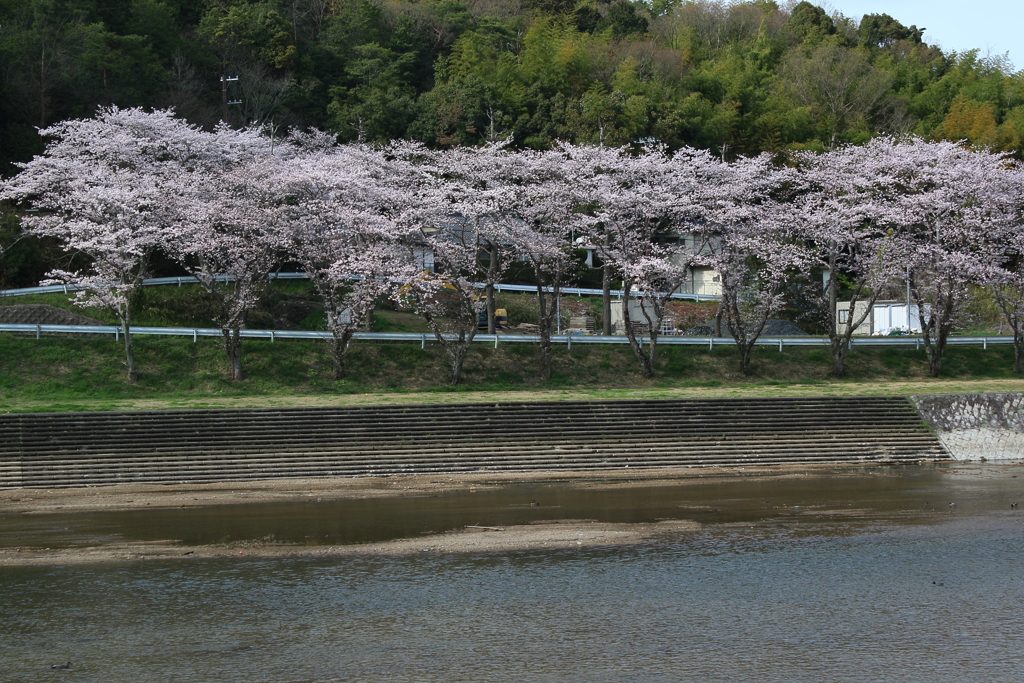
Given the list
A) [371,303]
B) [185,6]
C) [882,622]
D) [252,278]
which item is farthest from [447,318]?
Answer: [185,6]

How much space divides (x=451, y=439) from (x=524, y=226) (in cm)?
1109

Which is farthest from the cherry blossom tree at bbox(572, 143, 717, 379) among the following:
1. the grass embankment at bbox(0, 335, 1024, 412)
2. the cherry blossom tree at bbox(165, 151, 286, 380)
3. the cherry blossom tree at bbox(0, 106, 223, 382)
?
the cherry blossom tree at bbox(0, 106, 223, 382)

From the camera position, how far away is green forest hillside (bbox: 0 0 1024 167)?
4728 cm

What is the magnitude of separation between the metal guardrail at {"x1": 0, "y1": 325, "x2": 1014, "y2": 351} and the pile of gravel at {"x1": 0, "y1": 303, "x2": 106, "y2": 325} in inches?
45.0

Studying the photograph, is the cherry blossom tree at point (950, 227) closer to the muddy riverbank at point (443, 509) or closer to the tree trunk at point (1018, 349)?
the tree trunk at point (1018, 349)

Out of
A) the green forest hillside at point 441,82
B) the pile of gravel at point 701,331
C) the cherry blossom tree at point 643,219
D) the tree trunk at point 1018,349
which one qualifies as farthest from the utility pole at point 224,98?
the tree trunk at point 1018,349

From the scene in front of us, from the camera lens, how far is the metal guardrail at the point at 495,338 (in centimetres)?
3234

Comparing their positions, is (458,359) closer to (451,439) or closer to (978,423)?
(451,439)

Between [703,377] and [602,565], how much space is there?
2040cm

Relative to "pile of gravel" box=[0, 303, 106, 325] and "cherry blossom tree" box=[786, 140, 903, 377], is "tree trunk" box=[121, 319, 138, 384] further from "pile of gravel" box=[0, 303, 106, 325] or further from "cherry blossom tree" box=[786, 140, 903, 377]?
"cherry blossom tree" box=[786, 140, 903, 377]

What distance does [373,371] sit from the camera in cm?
3322

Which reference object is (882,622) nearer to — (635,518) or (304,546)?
(635,518)

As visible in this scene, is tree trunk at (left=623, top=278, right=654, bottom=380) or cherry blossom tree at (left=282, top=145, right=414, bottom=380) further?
tree trunk at (left=623, top=278, right=654, bottom=380)

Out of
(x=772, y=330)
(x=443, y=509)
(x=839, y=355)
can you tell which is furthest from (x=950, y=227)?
(x=443, y=509)
